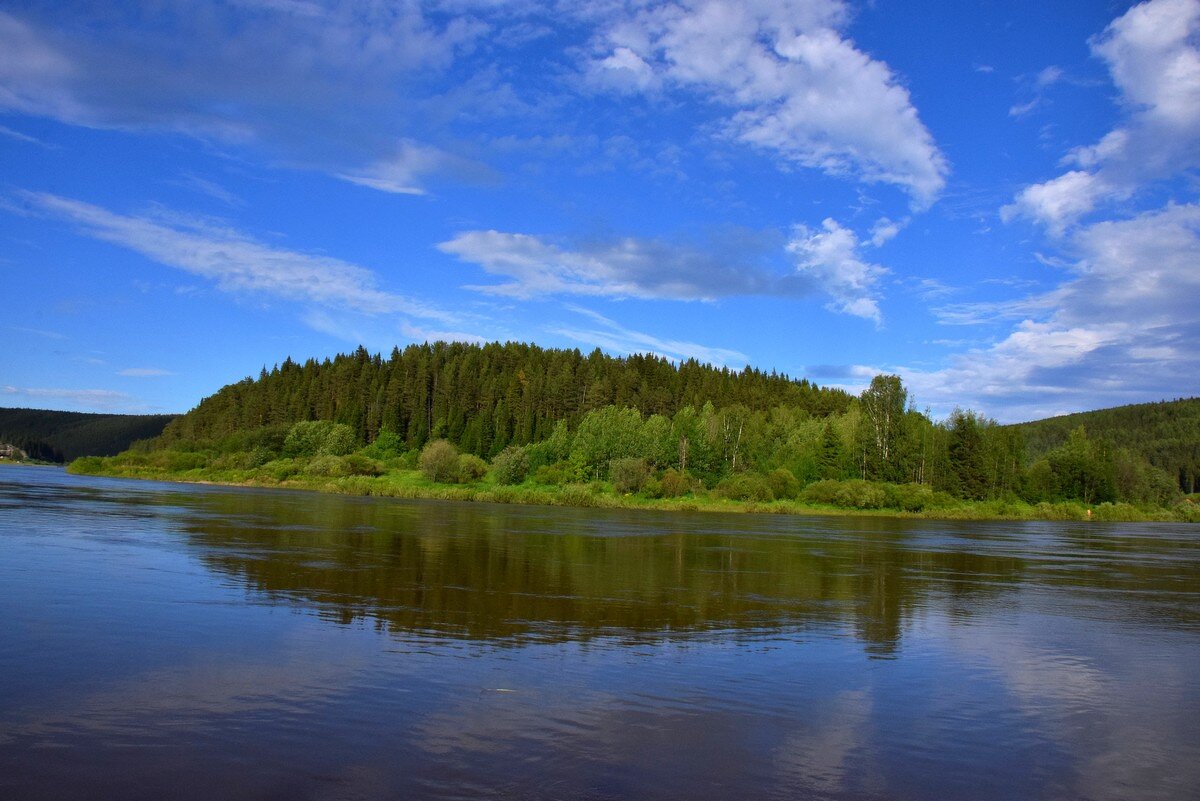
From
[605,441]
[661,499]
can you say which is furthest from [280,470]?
[661,499]

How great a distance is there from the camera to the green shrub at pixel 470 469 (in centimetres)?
10294

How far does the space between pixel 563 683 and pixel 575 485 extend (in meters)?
81.0

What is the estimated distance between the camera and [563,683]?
35.3ft

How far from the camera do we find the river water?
7578mm

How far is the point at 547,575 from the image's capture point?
22734mm

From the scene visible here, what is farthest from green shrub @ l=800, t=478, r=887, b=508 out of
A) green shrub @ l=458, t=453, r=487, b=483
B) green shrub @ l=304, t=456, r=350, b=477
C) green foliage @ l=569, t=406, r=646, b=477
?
green shrub @ l=304, t=456, r=350, b=477

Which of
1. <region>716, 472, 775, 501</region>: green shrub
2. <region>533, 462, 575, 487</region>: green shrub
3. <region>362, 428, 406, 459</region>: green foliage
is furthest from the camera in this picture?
<region>362, 428, 406, 459</region>: green foliage

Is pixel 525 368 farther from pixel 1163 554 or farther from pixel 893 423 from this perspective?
pixel 1163 554

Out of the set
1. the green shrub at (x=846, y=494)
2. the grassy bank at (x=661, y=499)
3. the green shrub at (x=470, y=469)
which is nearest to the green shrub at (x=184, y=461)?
the grassy bank at (x=661, y=499)

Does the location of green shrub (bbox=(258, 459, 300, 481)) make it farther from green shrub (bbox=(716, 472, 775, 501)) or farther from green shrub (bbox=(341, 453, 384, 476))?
green shrub (bbox=(716, 472, 775, 501))

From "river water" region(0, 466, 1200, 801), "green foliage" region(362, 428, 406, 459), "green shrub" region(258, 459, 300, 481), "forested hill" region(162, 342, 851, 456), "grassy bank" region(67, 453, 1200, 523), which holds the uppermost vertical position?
"forested hill" region(162, 342, 851, 456)

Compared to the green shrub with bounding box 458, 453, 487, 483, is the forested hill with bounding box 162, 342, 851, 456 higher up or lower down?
higher up

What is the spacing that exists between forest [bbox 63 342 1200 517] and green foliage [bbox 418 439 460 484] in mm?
265

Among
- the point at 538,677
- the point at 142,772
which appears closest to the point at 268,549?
the point at 538,677
